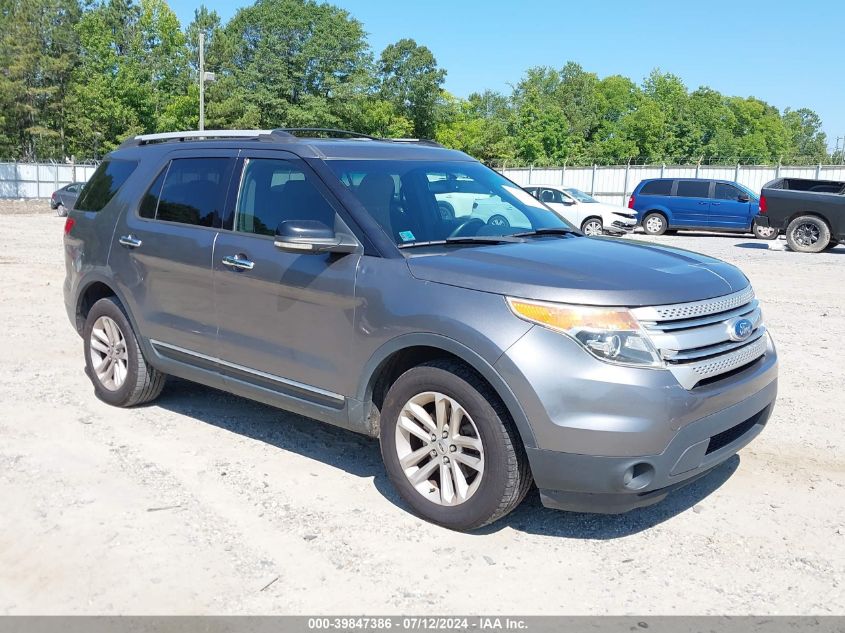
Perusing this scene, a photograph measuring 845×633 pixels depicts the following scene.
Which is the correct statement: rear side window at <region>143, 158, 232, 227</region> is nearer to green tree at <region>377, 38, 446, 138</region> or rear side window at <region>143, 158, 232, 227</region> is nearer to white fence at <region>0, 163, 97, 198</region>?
white fence at <region>0, 163, 97, 198</region>

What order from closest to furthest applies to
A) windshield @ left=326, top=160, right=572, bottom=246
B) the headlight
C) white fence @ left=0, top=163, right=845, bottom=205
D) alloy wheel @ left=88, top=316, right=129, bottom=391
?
1. the headlight
2. windshield @ left=326, top=160, right=572, bottom=246
3. alloy wheel @ left=88, top=316, right=129, bottom=391
4. white fence @ left=0, top=163, right=845, bottom=205

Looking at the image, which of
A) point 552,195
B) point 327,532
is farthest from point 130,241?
point 552,195

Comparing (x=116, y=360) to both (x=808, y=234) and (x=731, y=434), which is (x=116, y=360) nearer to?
(x=731, y=434)

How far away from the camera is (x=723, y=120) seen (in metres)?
91.6

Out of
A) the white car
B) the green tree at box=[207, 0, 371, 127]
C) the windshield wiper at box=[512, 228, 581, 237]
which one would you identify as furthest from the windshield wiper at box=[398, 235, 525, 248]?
the green tree at box=[207, 0, 371, 127]

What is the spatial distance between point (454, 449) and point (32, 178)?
48.5 meters

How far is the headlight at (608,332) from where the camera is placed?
135 inches

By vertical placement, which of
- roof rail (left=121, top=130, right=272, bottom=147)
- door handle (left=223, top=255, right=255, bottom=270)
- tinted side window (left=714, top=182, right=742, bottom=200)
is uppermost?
tinted side window (left=714, top=182, right=742, bottom=200)

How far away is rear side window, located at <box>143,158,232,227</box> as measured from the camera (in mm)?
4969

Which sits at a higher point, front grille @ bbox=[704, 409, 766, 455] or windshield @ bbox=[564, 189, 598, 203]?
windshield @ bbox=[564, 189, 598, 203]

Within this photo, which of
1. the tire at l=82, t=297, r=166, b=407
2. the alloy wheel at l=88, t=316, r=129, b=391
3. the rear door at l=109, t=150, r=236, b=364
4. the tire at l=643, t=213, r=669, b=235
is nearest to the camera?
the rear door at l=109, t=150, r=236, b=364

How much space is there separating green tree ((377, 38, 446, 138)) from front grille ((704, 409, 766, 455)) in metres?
79.0

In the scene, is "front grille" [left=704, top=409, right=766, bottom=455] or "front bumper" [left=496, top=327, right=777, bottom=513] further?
"front grille" [left=704, top=409, right=766, bottom=455]

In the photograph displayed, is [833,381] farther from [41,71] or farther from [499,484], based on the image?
[41,71]
